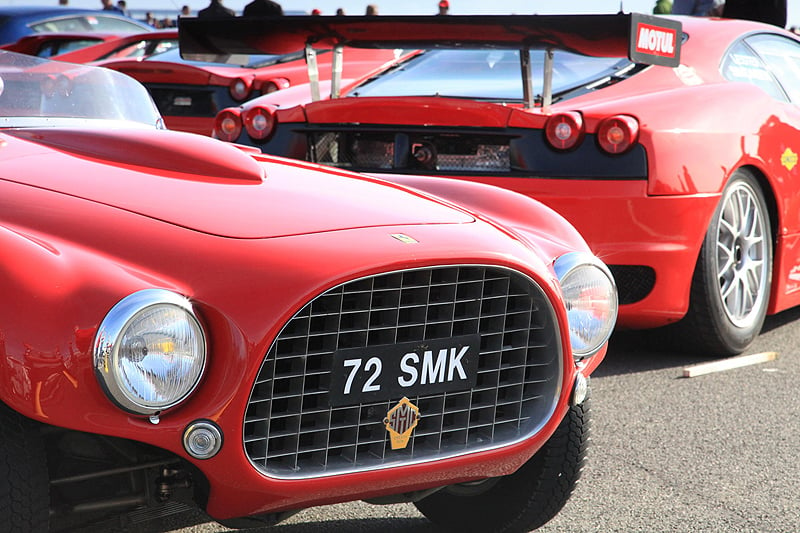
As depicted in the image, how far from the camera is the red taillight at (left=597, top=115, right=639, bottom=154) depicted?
412 cm

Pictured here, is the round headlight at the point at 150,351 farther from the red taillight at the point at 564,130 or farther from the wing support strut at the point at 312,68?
the wing support strut at the point at 312,68

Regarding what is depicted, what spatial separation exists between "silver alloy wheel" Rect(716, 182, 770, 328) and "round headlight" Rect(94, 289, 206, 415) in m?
2.89

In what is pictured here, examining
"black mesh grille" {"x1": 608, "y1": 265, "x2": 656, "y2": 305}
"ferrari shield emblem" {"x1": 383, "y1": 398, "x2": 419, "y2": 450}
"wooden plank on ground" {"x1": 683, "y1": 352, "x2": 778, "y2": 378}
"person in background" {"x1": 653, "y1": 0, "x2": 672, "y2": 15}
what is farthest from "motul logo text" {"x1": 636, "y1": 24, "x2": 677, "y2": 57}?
"person in background" {"x1": 653, "y1": 0, "x2": 672, "y2": 15}

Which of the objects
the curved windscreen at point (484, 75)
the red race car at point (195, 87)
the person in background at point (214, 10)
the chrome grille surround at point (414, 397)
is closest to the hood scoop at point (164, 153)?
the chrome grille surround at point (414, 397)

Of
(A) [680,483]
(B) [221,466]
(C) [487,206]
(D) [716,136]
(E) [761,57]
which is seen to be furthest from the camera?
(E) [761,57]

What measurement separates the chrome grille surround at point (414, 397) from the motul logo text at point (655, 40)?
70.6 inches

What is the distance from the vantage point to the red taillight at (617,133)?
162 inches

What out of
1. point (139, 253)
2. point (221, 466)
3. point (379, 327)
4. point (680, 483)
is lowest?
point (680, 483)

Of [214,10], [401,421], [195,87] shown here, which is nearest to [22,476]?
[401,421]

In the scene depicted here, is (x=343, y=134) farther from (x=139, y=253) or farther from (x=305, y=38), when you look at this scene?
(x=139, y=253)

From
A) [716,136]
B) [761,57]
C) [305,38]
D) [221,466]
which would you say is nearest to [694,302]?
[716,136]

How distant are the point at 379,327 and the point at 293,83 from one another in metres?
5.59

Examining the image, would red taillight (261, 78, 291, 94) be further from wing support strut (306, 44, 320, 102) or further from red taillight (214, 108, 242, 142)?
wing support strut (306, 44, 320, 102)

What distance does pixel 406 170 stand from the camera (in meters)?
4.38
